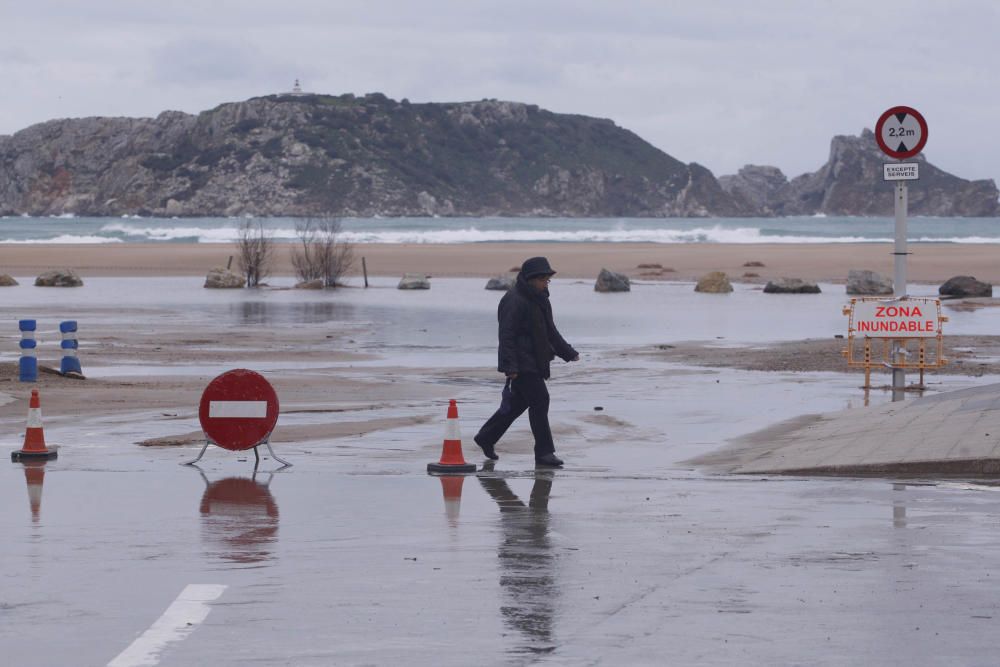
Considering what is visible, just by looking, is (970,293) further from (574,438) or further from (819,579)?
(819,579)

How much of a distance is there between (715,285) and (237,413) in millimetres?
37642

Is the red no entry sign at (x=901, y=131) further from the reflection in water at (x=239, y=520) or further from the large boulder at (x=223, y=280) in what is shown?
the large boulder at (x=223, y=280)

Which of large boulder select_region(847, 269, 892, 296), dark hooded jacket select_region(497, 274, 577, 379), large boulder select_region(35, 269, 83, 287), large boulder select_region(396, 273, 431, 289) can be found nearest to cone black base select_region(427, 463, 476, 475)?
dark hooded jacket select_region(497, 274, 577, 379)

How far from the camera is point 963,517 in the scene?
10.8 m

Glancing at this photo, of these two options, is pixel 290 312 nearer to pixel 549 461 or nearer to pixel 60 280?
pixel 60 280

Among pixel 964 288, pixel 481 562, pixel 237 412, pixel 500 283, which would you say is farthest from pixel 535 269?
pixel 500 283

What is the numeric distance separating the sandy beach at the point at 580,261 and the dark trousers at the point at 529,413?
46.8m

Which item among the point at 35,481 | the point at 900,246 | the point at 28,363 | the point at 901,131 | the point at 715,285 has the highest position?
the point at 901,131

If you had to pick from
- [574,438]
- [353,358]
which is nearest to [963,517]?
[574,438]

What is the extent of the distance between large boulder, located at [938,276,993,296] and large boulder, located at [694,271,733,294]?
22.0 ft

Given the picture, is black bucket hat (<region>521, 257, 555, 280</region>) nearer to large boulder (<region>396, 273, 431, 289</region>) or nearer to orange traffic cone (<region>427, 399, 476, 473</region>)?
orange traffic cone (<region>427, 399, 476, 473</region>)

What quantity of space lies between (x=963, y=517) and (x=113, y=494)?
19.4 ft

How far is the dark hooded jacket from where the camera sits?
14367 millimetres

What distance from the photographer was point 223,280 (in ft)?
180
